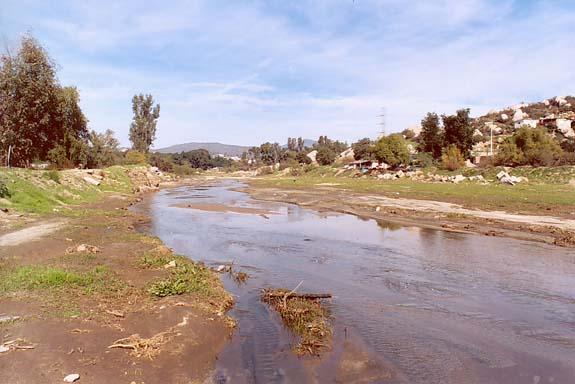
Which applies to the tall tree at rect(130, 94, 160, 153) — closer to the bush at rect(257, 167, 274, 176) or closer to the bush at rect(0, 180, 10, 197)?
the bush at rect(257, 167, 274, 176)

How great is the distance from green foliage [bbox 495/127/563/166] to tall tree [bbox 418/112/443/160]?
60.3 feet

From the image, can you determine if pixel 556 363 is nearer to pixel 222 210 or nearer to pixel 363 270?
pixel 363 270

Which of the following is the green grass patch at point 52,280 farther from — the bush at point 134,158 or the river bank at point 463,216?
the bush at point 134,158

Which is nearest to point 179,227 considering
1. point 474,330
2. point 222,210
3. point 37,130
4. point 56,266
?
point 222,210

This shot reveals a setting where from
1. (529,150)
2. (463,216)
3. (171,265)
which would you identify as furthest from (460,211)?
(529,150)

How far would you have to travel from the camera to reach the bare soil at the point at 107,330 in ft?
22.8

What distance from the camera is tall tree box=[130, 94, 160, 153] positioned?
10612 cm

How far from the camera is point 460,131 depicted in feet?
256

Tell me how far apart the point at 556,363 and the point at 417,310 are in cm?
363

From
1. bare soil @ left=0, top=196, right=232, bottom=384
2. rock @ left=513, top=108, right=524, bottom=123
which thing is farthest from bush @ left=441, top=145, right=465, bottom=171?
bare soil @ left=0, top=196, right=232, bottom=384

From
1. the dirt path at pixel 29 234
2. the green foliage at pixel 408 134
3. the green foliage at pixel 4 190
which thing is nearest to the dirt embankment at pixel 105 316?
the dirt path at pixel 29 234

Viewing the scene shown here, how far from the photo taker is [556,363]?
28.3 ft

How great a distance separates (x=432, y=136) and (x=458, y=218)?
61.1 metres

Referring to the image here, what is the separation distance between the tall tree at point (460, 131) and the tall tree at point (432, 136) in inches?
100
